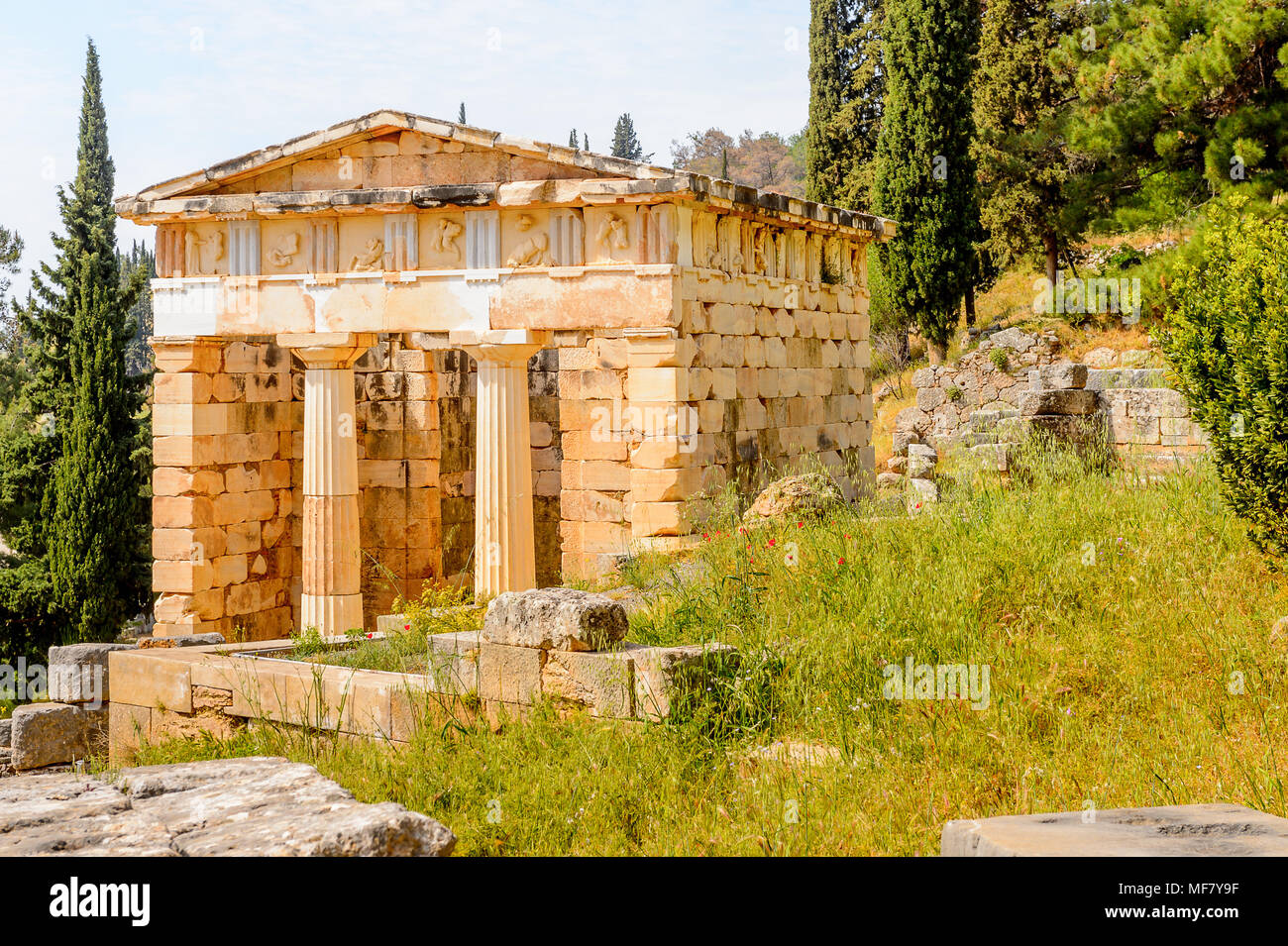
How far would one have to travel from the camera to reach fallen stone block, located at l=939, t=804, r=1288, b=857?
3641mm

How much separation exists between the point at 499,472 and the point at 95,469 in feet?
34.7

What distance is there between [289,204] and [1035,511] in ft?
27.1

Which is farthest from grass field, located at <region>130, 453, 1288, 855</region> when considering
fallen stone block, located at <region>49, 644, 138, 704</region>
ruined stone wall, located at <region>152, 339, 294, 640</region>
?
ruined stone wall, located at <region>152, 339, 294, 640</region>

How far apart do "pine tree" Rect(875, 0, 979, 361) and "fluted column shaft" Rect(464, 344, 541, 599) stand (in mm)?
17788

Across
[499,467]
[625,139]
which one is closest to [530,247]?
[499,467]

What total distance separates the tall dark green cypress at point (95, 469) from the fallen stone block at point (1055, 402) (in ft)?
46.6

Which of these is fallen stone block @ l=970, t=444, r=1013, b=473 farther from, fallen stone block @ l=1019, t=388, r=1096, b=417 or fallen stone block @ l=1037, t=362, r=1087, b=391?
fallen stone block @ l=1037, t=362, r=1087, b=391

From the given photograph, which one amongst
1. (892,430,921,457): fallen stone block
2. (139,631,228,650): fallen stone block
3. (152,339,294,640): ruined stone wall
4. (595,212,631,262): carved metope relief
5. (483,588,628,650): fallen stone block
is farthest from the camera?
(892,430,921,457): fallen stone block

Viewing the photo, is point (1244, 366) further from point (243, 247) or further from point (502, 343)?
point (243, 247)

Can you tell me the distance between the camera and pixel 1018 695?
19.8 feet

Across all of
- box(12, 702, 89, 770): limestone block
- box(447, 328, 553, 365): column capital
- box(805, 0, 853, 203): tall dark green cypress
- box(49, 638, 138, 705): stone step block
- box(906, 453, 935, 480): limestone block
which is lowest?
box(12, 702, 89, 770): limestone block

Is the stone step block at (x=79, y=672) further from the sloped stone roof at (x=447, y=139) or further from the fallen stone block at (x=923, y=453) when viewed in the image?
the fallen stone block at (x=923, y=453)

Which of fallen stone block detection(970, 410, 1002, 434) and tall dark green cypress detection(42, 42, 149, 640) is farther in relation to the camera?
tall dark green cypress detection(42, 42, 149, 640)

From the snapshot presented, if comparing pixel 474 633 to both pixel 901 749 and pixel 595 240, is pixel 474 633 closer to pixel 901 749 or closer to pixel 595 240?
pixel 901 749
